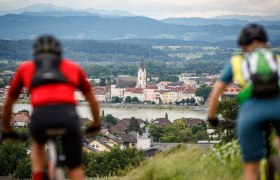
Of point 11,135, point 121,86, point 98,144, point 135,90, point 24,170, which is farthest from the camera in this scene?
point 121,86

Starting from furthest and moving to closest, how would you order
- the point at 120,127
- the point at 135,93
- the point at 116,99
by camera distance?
1. the point at 135,93
2. the point at 116,99
3. the point at 120,127

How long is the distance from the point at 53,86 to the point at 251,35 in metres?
1.09

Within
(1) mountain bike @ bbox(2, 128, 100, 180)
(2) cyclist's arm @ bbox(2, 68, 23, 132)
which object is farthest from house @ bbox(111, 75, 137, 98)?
(1) mountain bike @ bbox(2, 128, 100, 180)

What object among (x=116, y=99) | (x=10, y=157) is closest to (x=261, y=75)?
(x=10, y=157)

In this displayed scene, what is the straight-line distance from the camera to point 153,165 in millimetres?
4367

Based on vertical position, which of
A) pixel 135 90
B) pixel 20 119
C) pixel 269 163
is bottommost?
pixel 135 90

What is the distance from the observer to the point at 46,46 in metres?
2.66

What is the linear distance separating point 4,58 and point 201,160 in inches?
7736

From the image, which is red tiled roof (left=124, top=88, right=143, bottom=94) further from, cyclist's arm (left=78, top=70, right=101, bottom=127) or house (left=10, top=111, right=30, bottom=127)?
cyclist's arm (left=78, top=70, right=101, bottom=127)

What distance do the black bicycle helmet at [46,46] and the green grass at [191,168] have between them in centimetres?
178

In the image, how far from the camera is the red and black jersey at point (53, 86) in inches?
100

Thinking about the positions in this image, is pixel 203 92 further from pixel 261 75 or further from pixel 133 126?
pixel 261 75

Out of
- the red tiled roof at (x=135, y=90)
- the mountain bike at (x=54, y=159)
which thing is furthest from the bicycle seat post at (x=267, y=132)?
the red tiled roof at (x=135, y=90)

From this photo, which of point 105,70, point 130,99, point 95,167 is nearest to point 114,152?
point 95,167
